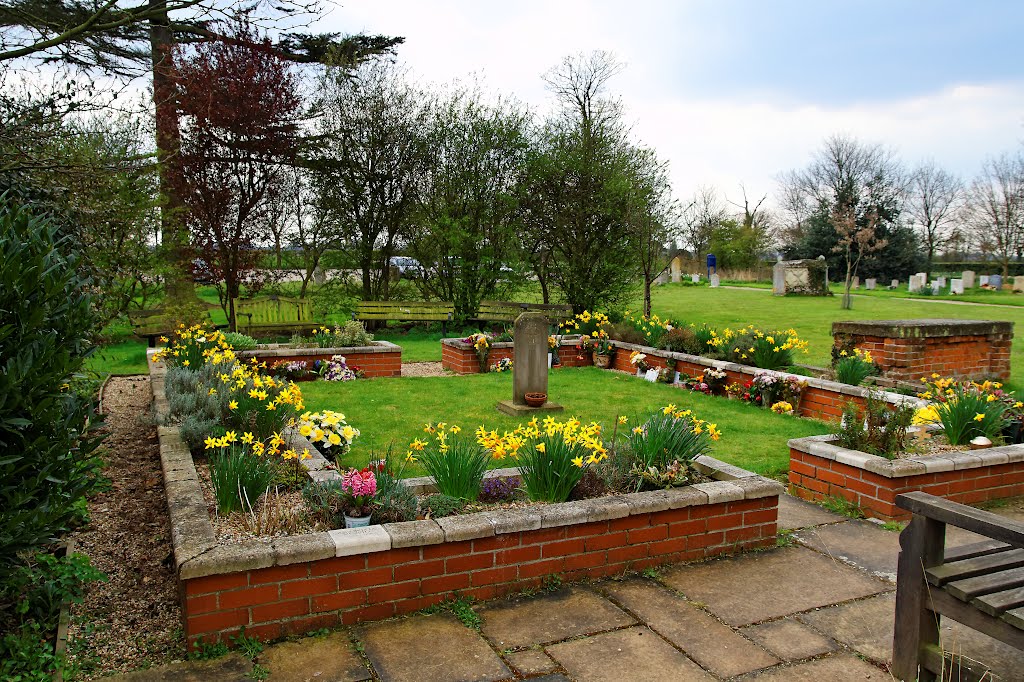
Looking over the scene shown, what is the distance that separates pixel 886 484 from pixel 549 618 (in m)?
2.76

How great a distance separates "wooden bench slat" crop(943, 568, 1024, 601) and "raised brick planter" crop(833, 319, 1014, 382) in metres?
6.37

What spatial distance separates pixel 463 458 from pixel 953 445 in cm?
395

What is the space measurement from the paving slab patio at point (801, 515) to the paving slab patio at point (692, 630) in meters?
1.49

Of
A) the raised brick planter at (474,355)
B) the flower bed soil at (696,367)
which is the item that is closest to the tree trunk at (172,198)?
the raised brick planter at (474,355)

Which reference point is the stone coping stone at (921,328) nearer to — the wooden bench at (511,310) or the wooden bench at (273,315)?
the wooden bench at (511,310)

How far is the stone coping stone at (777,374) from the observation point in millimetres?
6820

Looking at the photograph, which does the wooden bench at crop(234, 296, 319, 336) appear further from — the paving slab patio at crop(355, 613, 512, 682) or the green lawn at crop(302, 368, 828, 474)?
the paving slab patio at crop(355, 613, 512, 682)

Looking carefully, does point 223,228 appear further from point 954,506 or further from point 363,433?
point 954,506

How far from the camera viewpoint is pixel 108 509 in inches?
189

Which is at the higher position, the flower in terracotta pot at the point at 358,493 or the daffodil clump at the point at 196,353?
the daffodil clump at the point at 196,353

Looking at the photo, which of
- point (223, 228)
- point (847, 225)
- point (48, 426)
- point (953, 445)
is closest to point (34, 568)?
point (48, 426)

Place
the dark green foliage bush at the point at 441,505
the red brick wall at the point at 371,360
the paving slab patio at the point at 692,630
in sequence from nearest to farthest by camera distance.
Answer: the paving slab patio at the point at 692,630 < the dark green foliage bush at the point at 441,505 < the red brick wall at the point at 371,360

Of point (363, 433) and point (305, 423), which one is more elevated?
point (305, 423)

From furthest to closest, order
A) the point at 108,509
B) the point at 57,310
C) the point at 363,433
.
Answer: the point at 363,433, the point at 108,509, the point at 57,310
